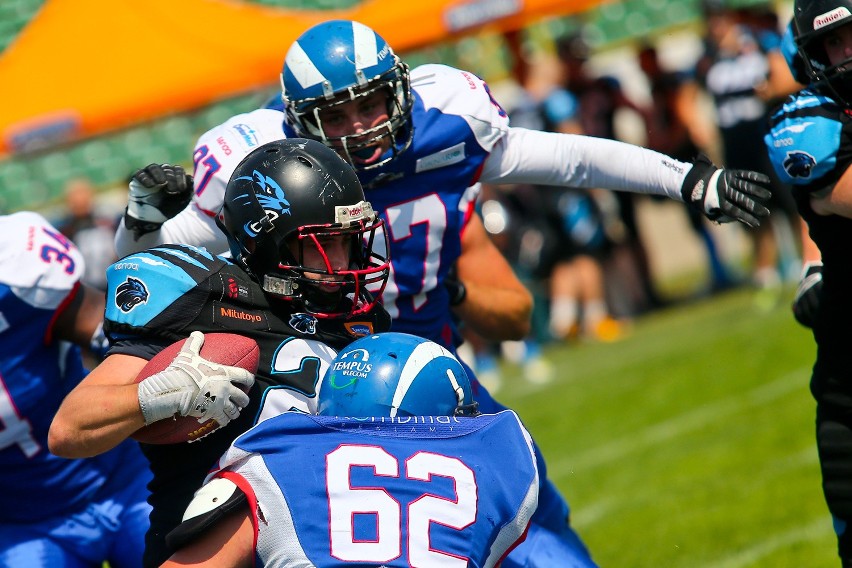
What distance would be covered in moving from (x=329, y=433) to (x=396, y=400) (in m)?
0.17

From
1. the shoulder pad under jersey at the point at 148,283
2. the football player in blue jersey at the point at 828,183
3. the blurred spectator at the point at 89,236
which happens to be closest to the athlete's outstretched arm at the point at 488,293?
the football player in blue jersey at the point at 828,183

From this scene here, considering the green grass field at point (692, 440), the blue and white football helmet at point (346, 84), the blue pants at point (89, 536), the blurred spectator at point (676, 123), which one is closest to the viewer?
the blue and white football helmet at point (346, 84)

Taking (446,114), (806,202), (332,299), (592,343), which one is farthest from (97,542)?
(592,343)

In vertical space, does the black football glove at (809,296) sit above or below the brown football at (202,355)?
below

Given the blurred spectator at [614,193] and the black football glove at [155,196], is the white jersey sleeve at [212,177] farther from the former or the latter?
the blurred spectator at [614,193]

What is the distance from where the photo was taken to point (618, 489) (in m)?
6.32

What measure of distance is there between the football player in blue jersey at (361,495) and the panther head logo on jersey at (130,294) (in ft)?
1.55

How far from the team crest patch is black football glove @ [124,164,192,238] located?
92 centimetres

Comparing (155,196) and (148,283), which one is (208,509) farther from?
(155,196)

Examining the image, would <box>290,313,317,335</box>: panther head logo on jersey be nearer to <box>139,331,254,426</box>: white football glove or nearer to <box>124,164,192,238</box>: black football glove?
<box>139,331,254,426</box>: white football glove

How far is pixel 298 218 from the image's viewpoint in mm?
2857

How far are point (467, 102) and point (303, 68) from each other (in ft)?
1.71

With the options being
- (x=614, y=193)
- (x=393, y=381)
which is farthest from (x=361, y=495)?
(x=614, y=193)

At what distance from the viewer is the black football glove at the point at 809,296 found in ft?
12.0
